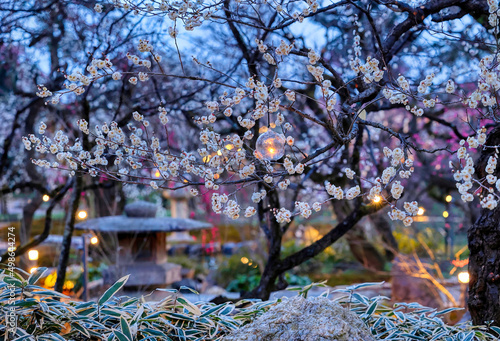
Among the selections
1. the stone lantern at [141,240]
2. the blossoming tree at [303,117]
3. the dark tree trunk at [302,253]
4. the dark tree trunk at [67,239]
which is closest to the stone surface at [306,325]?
the blossoming tree at [303,117]

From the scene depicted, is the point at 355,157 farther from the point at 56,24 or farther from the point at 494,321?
the point at 56,24

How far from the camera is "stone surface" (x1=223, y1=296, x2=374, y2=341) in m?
1.47

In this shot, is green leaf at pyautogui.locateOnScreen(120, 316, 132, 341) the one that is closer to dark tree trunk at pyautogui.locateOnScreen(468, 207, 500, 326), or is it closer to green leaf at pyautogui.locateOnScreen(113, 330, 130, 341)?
green leaf at pyautogui.locateOnScreen(113, 330, 130, 341)

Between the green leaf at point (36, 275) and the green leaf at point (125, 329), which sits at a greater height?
the green leaf at point (36, 275)

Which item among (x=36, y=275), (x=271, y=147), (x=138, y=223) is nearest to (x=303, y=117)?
(x=271, y=147)

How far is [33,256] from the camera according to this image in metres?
3.72

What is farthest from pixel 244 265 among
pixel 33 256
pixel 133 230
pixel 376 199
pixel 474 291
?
pixel 376 199

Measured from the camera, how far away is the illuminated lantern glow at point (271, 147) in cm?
185

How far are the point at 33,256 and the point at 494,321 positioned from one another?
347cm

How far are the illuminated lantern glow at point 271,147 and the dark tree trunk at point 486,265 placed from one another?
1.11 m

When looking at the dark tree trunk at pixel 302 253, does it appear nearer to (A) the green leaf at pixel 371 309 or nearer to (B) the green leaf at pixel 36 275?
(A) the green leaf at pixel 371 309

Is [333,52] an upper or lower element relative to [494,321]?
upper

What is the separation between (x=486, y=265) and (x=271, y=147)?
126 centimetres

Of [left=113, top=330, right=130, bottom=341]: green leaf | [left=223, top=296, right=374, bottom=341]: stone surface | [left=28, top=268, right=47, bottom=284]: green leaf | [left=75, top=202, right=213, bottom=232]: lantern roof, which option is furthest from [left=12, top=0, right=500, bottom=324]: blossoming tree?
[left=75, top=202, right=213, bottom=232]: lantern roof
